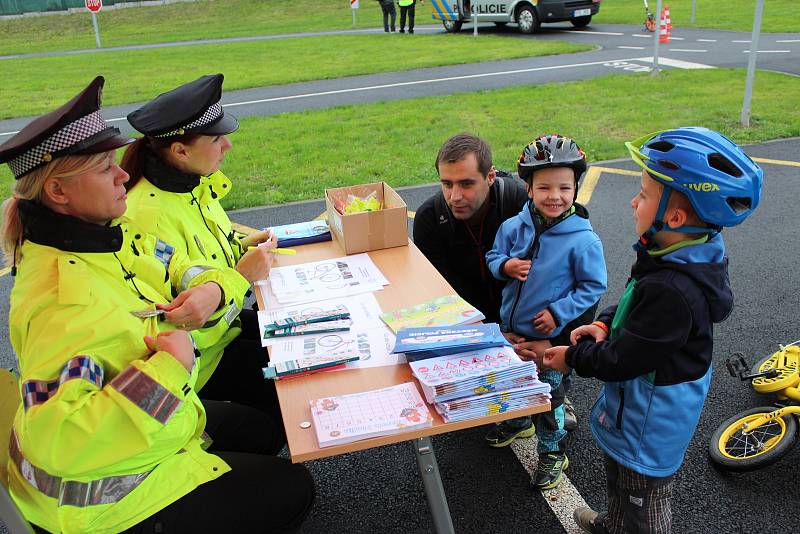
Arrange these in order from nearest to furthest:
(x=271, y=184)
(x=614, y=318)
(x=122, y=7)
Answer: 1. (x=614, y=318)
2. (x=271, y=184)
3. (x=122, y=7)

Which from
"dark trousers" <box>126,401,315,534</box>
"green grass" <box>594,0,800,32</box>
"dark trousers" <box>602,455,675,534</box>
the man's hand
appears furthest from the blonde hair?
"green grass" <box>594,0,800,32</box>

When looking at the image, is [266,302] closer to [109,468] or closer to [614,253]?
[109,468]

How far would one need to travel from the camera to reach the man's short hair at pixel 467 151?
10.8 ft

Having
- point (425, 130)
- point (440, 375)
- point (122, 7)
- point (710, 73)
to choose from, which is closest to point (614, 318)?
point (440, 375)

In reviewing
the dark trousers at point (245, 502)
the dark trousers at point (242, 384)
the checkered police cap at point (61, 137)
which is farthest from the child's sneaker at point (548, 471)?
the checkered police cap at point (61, 137)

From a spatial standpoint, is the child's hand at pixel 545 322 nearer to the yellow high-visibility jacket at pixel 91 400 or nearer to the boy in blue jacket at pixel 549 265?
the boy in blue jacket at pixel 549 265

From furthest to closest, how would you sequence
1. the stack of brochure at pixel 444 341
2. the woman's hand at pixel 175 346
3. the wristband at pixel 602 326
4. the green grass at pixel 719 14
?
the green grass at pixel 719 14 < the wristband at pixel 602 326 < the stack of brochure at pixel 444 341 < the woman's hand at pixel 175 346

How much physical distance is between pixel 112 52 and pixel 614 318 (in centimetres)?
2281

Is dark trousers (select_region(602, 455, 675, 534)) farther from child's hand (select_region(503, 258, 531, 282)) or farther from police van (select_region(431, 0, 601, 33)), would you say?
police van (select_region(431, 0, 601, 33))

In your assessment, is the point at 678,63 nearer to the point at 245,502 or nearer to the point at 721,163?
the point at 721,163

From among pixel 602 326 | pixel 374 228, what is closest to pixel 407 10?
pixel 374 228

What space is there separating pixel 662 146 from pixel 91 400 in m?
2.03

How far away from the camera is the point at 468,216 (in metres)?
3.51

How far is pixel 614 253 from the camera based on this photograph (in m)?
5.83
